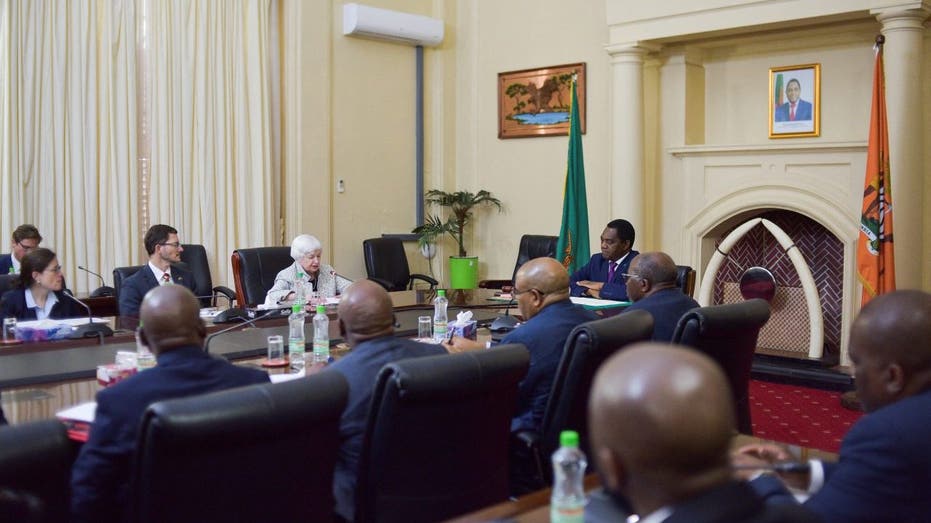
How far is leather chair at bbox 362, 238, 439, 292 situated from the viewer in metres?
8.38

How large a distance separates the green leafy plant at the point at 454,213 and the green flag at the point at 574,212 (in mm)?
1478

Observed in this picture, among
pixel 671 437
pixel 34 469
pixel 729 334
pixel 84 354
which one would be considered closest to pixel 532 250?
pixel 729 334

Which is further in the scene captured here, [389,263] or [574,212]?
[389,263]

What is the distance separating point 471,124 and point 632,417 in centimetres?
821

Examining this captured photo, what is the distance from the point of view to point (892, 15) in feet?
21.0

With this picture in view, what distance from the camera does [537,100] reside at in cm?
872

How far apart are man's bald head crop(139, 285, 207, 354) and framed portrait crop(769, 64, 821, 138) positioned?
587 cm

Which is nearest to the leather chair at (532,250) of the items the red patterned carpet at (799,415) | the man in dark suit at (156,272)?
the red patterned carpet at (799,415)

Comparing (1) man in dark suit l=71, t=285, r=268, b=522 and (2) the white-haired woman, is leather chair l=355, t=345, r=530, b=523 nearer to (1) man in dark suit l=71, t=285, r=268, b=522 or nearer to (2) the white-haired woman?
(1) man in dark suit l=71, t=285, r=268, b=522

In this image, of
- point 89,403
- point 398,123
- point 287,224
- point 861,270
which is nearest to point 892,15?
point 861,270

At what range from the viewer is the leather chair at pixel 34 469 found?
1768 millimetres

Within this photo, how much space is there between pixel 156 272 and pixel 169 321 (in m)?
3.26

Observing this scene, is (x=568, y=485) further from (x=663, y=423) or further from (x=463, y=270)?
(x=463, y=270)

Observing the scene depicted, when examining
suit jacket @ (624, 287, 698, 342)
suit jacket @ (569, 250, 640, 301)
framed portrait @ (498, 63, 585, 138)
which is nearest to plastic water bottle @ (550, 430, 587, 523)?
suit jacket @ (624, 287, 698, 342)
